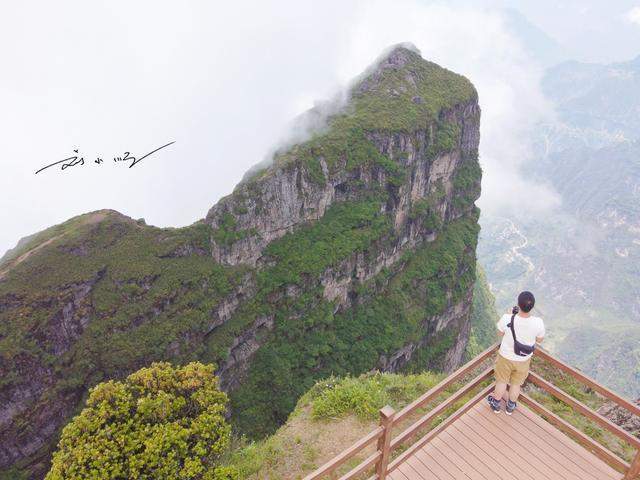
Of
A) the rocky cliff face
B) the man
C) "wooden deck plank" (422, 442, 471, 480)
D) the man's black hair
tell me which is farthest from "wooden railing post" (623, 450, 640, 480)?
the rocky cliff face

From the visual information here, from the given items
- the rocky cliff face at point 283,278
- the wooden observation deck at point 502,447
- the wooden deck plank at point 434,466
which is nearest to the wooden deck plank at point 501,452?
the wooden observation deck at point 502,447

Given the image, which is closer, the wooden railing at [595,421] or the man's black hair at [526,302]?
the wooden railing at [595,421]

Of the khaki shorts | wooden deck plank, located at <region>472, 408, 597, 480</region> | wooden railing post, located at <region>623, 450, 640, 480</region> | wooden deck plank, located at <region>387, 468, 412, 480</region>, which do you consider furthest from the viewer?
the khaki shorts

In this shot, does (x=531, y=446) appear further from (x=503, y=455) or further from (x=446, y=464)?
(x=446, y=464)

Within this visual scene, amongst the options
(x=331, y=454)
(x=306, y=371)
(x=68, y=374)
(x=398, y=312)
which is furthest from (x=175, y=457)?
(x=398, y=312)

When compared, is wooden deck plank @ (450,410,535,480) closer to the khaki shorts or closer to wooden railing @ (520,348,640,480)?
the khaki shorts

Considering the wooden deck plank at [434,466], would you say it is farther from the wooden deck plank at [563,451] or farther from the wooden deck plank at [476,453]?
the wooden deck plank at [563,451]

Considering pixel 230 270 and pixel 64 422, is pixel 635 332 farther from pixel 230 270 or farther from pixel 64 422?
pixel 64 422
